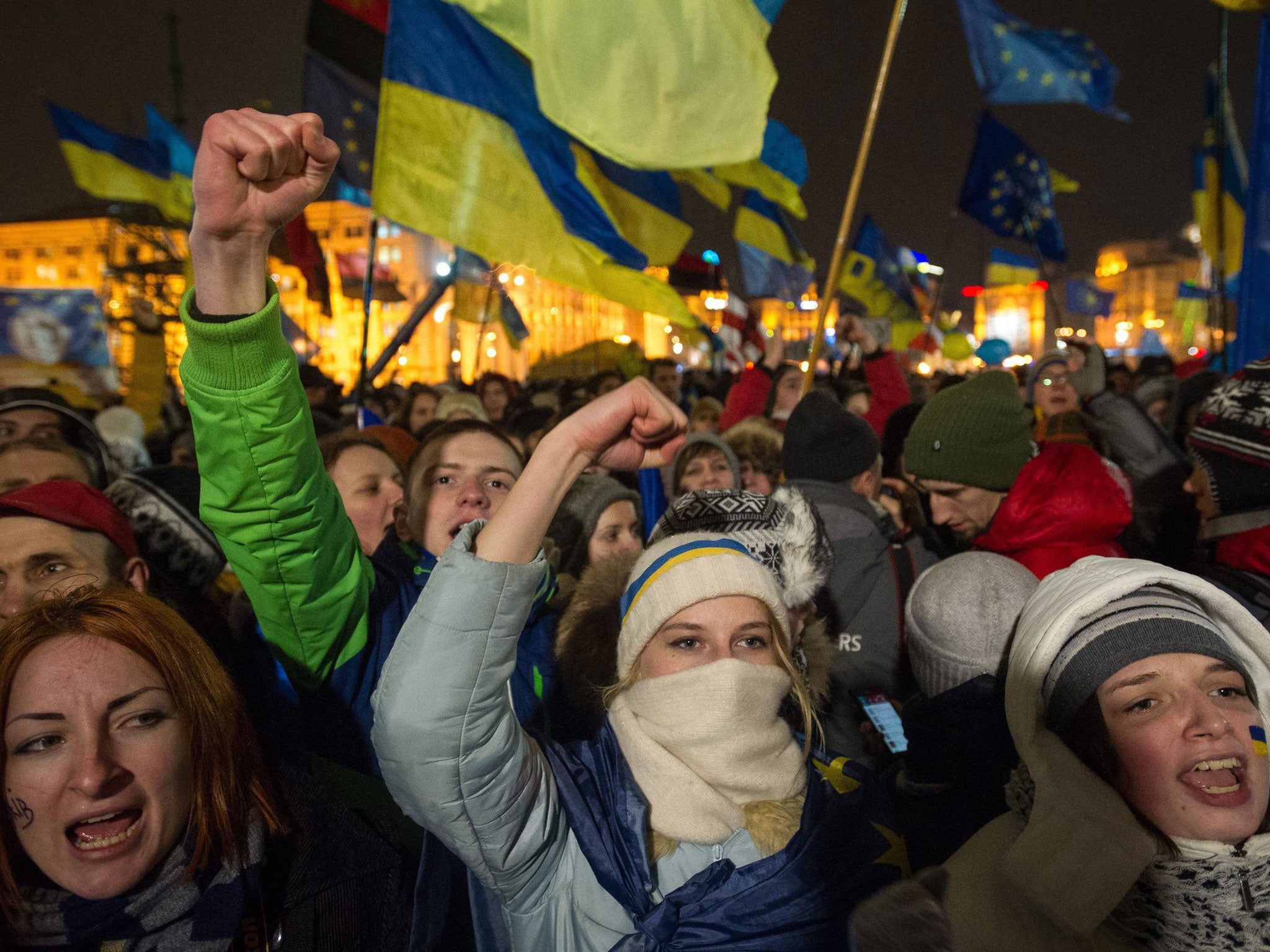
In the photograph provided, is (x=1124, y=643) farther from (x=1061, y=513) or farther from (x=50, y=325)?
(x=50, y=325)

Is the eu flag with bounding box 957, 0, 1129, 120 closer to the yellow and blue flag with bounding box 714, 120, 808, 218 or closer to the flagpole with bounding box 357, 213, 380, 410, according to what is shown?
the yellow and blue flag with bounding box 714, 120, 808, 218

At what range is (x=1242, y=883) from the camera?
5.49ft

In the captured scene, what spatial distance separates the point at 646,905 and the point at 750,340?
37.1ft

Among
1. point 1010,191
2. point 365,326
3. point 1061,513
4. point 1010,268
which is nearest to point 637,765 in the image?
point 1061,513

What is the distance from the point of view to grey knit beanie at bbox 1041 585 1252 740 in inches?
70.1

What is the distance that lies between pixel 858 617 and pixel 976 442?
971 mm

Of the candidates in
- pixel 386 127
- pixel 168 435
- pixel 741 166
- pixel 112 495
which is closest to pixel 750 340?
pixel 741 166

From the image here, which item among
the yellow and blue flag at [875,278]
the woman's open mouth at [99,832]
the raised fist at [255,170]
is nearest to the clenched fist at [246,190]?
the raised fist at [255,170]

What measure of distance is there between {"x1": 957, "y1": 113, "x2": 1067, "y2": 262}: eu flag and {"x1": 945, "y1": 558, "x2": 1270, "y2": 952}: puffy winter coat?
10.4 metres

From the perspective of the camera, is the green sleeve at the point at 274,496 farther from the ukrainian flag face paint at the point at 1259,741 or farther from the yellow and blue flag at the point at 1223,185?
the yellow and blue flag at the point at 1223,185

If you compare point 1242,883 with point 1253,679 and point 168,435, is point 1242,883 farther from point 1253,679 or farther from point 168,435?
point 168,435

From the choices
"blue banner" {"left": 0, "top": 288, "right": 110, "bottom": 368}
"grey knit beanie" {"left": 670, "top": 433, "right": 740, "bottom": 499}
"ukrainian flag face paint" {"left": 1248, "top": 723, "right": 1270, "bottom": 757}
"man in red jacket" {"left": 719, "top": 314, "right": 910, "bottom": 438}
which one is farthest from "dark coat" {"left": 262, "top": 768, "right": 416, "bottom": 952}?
"blue banner" {"left": 0, "top": 288, "right": 110, "bottom": 368}

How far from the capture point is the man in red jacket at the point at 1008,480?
9.36ft

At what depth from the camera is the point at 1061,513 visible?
9.31ft
